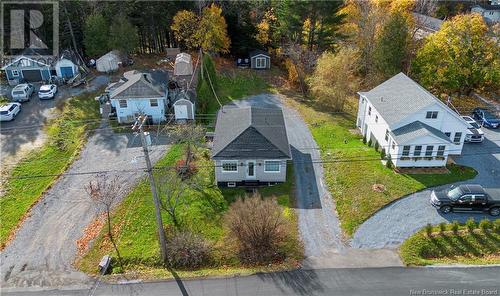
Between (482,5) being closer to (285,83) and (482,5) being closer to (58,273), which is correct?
(285,83)

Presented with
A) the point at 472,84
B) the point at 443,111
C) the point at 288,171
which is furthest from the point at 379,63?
the point at 288,171

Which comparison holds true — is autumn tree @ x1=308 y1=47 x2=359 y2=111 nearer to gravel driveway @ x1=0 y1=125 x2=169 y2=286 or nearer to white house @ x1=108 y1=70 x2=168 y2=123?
white house @ x1=108 y1=70 x2=168 y2=123

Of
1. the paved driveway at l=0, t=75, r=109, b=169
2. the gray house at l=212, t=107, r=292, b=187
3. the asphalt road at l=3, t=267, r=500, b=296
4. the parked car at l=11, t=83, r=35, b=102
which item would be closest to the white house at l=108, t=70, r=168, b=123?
the paved driveway at l=0, t=75, r=109, b=169

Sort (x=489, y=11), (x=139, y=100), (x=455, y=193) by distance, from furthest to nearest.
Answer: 1. (x=489, y=11)
2. (x=139, y=100)
3. (x=455, y=193)

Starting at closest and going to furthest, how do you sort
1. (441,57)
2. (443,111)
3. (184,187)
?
(184,187) → (443,111) → (441,57)

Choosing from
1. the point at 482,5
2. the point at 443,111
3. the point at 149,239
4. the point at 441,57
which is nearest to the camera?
the point at 149,239

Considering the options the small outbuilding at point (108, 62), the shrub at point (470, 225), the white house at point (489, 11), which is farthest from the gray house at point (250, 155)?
the white house at point (489, 11)

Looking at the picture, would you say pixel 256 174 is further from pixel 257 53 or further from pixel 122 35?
pixel 122 35

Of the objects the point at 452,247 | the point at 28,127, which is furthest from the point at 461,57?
the point at 28,127
